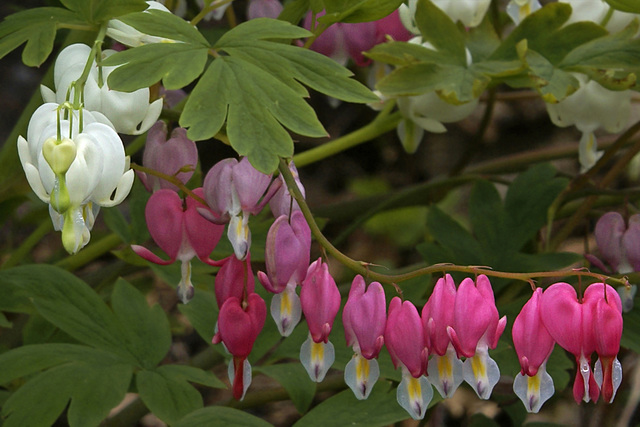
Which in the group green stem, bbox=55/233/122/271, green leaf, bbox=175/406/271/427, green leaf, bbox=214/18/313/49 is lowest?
green stem, bbox=55/233/122/271

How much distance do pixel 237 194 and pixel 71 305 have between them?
449 millimetres

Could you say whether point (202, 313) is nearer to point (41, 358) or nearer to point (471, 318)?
point (41, 358)

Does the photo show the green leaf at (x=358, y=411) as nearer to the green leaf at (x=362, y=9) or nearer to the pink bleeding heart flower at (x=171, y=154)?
the pink bleeding heart flower at (x=171, y=154)

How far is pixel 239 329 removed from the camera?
0.86m

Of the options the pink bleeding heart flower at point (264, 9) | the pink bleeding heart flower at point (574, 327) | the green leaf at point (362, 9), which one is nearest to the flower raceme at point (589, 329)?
the pink bleeding heart flower at point (574, 327)

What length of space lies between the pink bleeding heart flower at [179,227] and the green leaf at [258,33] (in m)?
0.19

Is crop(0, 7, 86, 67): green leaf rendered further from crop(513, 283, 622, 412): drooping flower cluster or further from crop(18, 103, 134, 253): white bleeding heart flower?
crop(513, 283, 622, 412): drooping flower cluster

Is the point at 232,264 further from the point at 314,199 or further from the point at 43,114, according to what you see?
the point at 314,199

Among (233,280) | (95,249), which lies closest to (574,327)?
(233,280)

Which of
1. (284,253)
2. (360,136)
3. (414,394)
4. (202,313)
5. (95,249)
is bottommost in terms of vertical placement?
(95,249)

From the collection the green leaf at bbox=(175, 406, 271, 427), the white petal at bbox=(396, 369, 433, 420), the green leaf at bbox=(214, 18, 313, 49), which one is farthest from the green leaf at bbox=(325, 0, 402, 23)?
the green leaf at bbox=(175, 406, 271, 427)

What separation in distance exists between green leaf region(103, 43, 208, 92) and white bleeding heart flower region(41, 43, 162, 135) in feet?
0.10

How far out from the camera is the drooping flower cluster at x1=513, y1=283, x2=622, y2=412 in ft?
2.54

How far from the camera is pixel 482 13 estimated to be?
1.23 m
